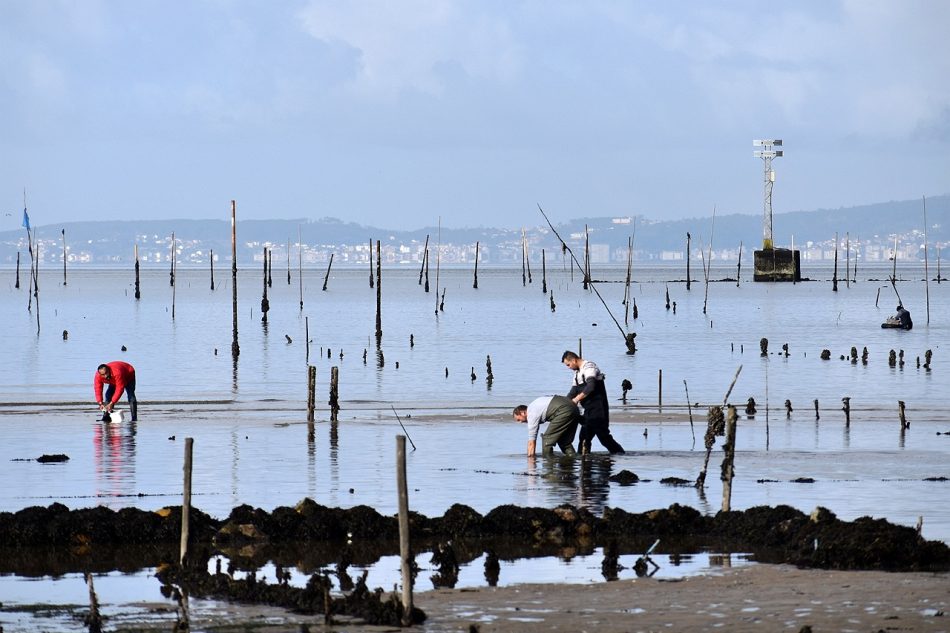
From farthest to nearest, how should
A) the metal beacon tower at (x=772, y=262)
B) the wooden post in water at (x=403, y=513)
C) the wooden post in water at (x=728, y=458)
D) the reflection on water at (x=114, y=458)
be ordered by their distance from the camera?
the metal beacon tower at (x=772, y=262) → the reflection on water at (x=114, y=458) → the wooden post in water at (x=728, y=458) → the wooden post in water at (x=403, y=513)

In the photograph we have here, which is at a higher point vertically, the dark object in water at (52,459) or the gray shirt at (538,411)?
the gray shirt at (538,411)

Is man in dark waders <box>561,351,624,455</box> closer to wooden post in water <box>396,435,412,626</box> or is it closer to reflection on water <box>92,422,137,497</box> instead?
reflection on water <box>92,422,137,497</box>

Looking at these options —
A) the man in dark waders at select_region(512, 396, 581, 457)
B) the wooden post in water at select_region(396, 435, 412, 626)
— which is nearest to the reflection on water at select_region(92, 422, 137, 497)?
the man in dark waders at select_region(512, 396, 581, 457)

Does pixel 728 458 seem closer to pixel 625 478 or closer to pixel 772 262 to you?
pixel 625 478

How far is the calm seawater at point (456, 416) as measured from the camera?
880 inches

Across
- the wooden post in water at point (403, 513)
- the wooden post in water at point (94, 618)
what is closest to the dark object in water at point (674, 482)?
the wooden post in water at point (403, 513)

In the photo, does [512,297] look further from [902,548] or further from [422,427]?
[902,548]

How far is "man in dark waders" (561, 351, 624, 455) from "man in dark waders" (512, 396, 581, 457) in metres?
0.17

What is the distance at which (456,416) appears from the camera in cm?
3572

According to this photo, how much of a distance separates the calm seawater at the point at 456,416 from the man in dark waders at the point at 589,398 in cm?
61

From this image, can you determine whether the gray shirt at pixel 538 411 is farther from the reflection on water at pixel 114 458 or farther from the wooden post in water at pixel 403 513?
the wooden post in water at pixel 403 513

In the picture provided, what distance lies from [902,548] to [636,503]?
5.50 metres

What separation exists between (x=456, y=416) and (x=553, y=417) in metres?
12.0

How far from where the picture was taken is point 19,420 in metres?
34.9
